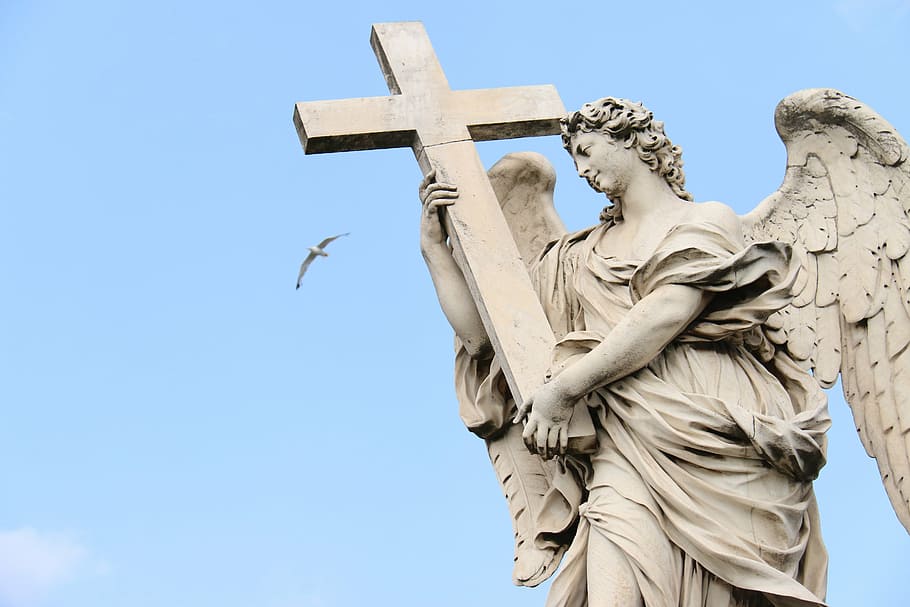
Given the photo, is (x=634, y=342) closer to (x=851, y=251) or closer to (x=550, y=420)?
(x=550, y=420)

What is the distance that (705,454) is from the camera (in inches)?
370

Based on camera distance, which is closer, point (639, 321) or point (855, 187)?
point (639, 321)

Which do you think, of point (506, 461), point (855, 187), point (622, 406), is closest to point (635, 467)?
point (622, 406)

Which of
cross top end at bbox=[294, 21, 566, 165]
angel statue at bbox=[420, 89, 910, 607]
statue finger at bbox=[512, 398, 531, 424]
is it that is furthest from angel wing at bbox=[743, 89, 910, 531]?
statue finger at bbox=[512, 398, 531, 424]

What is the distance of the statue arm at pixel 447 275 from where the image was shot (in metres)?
10.2

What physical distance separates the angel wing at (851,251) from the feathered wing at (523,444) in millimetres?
988

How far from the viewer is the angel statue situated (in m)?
9.34

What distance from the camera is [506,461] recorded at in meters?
10.3

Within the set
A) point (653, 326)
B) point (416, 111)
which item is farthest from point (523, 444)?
point (416, 111)

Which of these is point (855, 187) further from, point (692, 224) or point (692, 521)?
point (692, 521)

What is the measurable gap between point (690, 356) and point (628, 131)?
3.35 ft

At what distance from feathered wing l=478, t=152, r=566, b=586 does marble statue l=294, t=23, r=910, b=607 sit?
1 cm

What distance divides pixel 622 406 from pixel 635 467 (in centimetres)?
26

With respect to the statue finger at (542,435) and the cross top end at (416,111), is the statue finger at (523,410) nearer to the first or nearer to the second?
the statue finger at (542,435)
